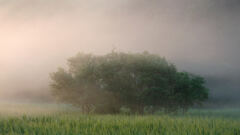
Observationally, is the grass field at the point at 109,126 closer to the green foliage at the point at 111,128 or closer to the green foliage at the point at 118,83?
the green foliage at the point at 111,128

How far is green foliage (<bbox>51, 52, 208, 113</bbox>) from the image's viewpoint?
1419 inches

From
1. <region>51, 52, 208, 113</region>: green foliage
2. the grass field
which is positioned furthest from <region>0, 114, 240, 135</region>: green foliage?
<region>51, 52, 208, 113</region>: green foliage

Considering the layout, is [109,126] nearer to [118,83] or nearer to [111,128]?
[111,128]

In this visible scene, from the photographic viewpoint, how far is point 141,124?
66.0 feet

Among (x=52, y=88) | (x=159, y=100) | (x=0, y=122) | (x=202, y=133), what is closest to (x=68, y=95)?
(x=52, y=88)

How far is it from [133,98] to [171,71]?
666cm

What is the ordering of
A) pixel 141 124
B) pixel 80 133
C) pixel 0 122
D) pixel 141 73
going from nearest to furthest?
1. pixel 80 133
2. pixel 141 124
3. pixel 0 122
4. pixel 141 73

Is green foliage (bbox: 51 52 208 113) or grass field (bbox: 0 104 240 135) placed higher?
green foliage (bbox: 51 52 208 113)

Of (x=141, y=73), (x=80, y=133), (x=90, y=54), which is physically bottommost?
(x=80, y=133)

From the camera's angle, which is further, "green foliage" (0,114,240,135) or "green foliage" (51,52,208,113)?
"green foliage" (51,52,208,113)

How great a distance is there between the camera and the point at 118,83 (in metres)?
36.2

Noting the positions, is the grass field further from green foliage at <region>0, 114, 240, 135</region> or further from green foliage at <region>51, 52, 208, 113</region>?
green foliage at <region>51, 52, 208, 113</region>

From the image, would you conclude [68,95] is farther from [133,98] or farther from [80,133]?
[80,133]

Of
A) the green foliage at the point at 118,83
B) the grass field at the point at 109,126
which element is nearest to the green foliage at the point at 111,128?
the grass field at the point at 109,126
